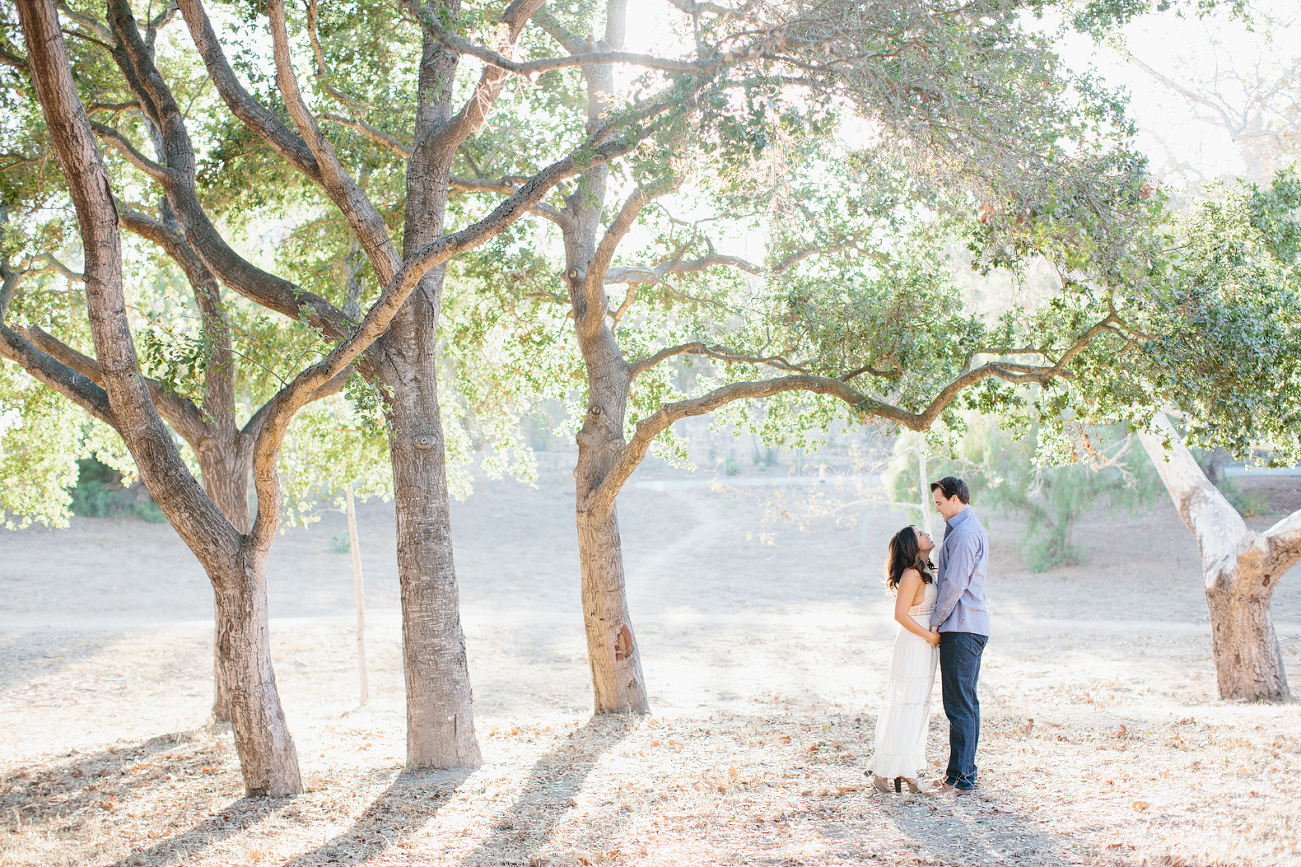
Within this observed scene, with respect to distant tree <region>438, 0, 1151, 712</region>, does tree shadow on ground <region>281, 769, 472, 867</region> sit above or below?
below

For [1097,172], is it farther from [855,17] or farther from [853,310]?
[853,310]

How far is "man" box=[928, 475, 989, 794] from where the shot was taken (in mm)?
4855

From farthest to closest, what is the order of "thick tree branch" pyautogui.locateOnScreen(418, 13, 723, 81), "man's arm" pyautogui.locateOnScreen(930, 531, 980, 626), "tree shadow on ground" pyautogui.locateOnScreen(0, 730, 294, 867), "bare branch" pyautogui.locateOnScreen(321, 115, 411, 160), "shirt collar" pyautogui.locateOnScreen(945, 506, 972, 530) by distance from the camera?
"bare branch" pyautogui.locateOnScreen(321, 115, 411, 160)
"thick tree branch" pyautogui.locateOnScreen(418, 13, 723, 81)
"tree shadow on ground" pyautogui.locateOnScreen(0, 730, 294, 867)
"shirt collar" pyautogui.locateOnScreen(945, 506, 972, 530)
"man's arm" pyautogui.locateOnScreen(930, 531, 980, 626)

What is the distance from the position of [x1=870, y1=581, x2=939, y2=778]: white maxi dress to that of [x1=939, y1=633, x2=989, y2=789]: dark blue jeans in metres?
0.10

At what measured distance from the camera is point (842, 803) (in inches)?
194

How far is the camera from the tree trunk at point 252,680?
5641mm

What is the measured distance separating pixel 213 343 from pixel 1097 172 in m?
5.70

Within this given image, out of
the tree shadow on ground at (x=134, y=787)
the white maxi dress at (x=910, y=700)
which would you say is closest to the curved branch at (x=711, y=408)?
the white maxi dress at (x=910, y=700)

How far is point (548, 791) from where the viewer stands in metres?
5.72

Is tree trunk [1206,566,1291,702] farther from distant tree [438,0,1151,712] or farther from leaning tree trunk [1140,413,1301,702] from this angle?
distant tree [438,0,1151,712]

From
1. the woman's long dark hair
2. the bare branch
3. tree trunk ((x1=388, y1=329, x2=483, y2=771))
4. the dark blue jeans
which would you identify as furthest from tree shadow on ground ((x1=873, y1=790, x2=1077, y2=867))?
the bare branch

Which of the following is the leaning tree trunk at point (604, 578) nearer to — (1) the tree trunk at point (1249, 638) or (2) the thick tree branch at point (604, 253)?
(2) the thick tree branch at point (604, 253)

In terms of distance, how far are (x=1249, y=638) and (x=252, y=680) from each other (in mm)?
9330

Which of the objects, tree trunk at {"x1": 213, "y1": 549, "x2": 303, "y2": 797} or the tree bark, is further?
tree trunk at {"x1": 213, "y1": 549, "x2": 303, "y2": 797}
